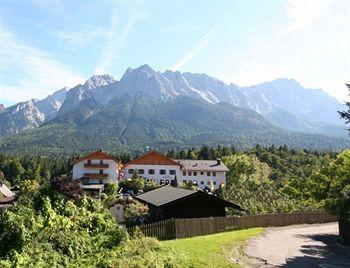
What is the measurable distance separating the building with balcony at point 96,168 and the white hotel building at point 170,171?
17.2 ft

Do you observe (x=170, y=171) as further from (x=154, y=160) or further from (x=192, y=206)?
(x=192, y=206)

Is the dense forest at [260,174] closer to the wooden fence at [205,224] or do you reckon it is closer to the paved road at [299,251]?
the wooden fence at [205,224]

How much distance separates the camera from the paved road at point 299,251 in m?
22.2

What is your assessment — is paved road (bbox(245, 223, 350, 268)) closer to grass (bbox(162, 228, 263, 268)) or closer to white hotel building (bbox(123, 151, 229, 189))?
grass (bbox(162, 228, 263, 268))

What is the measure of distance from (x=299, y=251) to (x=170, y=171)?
8357 centimetres

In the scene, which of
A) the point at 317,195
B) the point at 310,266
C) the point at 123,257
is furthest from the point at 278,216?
the point at 123,257

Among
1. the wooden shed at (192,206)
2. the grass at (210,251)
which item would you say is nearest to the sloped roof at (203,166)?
the wooden shed at (192,206)

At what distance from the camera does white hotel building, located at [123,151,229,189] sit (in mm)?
108062

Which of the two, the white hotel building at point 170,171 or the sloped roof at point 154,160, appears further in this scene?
the sloped roof at point 154,160

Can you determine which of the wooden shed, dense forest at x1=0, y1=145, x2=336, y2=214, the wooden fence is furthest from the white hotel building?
the wooden shed

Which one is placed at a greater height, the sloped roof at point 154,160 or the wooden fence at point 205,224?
the sloped roof at point 154,160

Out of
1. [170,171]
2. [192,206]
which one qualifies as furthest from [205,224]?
[170,171]

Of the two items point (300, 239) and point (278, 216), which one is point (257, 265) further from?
point (278, 216)

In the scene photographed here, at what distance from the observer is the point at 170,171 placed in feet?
358
